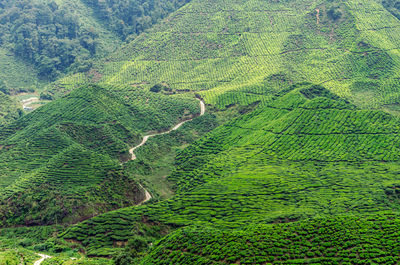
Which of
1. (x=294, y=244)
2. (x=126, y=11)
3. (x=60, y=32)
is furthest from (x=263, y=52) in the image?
(x=294, y=244)

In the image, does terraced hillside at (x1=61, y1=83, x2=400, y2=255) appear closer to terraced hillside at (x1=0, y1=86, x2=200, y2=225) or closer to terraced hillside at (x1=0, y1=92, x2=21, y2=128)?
terraced hillside at (x1=0, y1=86, x2=200, y2=225)

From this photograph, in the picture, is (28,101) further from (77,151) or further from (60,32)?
(77,151)

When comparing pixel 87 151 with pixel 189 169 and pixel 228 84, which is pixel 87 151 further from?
pixel 228 84

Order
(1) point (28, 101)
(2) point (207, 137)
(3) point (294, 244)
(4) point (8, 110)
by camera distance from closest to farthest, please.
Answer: (3) point (294, 244) → (2) point (207, 137) → (4) point (8, 110) → (1) point (28, 101)

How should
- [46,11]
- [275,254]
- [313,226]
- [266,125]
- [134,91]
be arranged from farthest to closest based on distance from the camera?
[46,11] < [134,91] < [266,125] < [313,226] < [275,254]

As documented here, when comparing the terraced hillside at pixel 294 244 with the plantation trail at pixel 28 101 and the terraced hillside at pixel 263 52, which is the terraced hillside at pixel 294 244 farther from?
the plantation trail at pixel 28 101

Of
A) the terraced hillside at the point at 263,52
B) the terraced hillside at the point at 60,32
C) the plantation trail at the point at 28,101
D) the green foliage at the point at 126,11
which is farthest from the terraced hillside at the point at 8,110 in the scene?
the green foliage at the point at 126,11

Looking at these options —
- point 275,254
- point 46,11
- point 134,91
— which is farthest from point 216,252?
point 46,11
